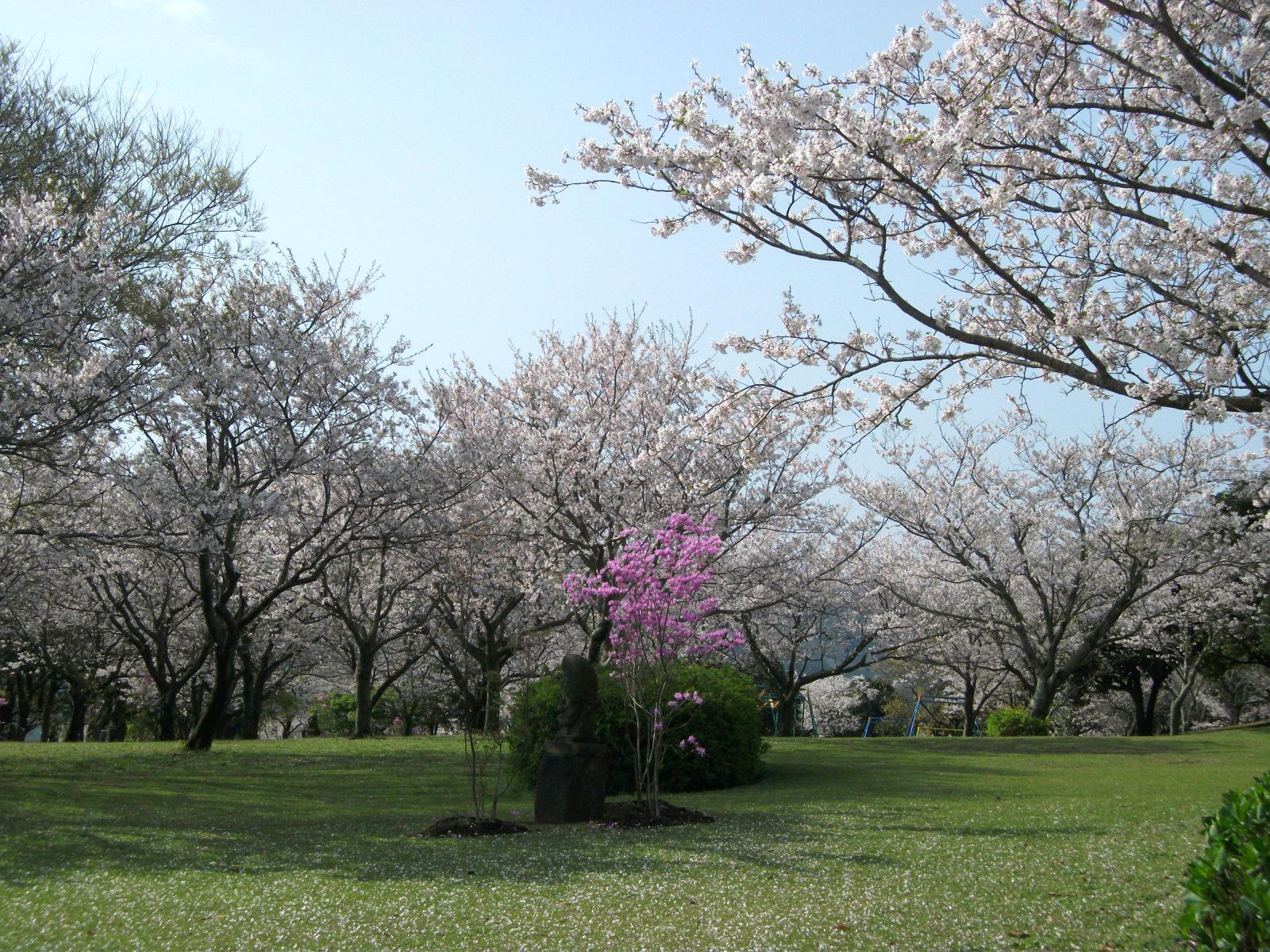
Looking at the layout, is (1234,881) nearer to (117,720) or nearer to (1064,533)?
(1064,533)

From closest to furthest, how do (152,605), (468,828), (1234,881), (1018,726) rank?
1. (1234,881)
2. (468,828)
3. (1018,726)
4. (152,605)

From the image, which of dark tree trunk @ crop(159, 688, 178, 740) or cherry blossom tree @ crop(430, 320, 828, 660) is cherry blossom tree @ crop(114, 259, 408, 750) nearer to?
cherry blossom tree @ crop(430, 320, 828, 660)

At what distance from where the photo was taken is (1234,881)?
3412 mm

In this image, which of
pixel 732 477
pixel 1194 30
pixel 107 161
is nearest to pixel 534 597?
pixel 732 477

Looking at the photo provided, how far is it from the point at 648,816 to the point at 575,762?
0.89 metres

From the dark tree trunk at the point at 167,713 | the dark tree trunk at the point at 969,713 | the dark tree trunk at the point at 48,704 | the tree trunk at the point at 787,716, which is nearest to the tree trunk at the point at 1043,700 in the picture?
the tree trunk at the point at 787,716

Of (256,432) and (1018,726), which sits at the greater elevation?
(256,432)

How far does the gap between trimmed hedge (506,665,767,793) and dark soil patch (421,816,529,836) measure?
9.14 ft

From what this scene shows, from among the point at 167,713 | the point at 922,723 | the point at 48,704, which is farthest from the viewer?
the point at 922,723

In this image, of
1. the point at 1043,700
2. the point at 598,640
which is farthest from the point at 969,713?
the point at 598,640

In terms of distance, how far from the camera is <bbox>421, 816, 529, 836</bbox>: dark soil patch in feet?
28.3

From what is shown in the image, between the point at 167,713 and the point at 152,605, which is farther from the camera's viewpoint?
the point at 152,605

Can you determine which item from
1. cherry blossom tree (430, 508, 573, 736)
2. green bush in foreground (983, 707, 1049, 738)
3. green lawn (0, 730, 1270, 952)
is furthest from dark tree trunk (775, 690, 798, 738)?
green lawn (0, 730, 1270, 952)

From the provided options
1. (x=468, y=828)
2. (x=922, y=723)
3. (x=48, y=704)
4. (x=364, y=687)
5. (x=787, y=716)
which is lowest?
(x=922, y=723)
